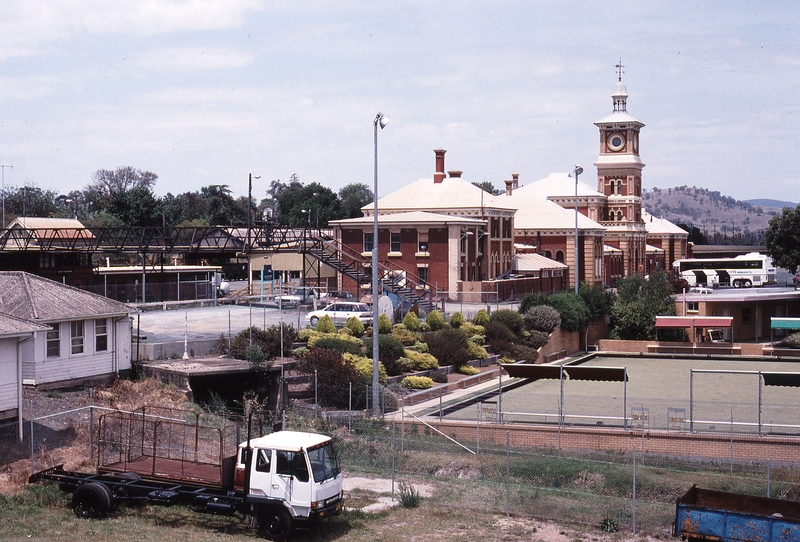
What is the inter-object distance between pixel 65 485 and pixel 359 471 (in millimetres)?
8548

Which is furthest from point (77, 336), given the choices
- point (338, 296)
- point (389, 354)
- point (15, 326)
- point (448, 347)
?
point (338, 296)

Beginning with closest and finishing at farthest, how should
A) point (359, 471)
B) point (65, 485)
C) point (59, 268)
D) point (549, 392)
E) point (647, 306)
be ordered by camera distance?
point (65, 485), point (359, 471), point (549, 392), point (59, 268), point (647, 306)

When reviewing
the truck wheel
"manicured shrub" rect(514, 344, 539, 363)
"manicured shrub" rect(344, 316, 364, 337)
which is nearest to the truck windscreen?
the truck wheel

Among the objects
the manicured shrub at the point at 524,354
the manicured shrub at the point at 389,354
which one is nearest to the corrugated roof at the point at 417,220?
the manicured shrub at the point at 524,354

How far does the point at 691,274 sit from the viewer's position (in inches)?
4360

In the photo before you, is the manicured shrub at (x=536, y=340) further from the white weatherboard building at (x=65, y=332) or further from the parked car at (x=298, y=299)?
the white weatherboard building at (x=65, y=332)

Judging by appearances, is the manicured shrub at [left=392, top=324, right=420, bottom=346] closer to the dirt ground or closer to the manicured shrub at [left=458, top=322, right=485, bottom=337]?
the manicured shrub at [left=458, top=322, right=485, bottom=337]

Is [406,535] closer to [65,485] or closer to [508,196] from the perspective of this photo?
[65,485]

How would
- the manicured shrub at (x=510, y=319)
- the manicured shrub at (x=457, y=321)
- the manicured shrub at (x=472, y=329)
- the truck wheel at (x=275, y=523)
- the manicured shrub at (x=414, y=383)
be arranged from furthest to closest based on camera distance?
the manicured shrub at (x=510, y=319) < the manicured shrub at (x=457, y=321) < the manicured shrub at (x=472, y=329) < the manicured shrub at (x=414, y=383) < the truck wheel at (x=275, y=523)

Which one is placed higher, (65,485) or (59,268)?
(59,268)

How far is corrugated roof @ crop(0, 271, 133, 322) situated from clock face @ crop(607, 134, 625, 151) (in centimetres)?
8661

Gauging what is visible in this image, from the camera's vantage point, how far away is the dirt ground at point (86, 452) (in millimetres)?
21688

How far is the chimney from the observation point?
7994cm

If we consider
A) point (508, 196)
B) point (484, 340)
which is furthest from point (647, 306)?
point (508, 196)
